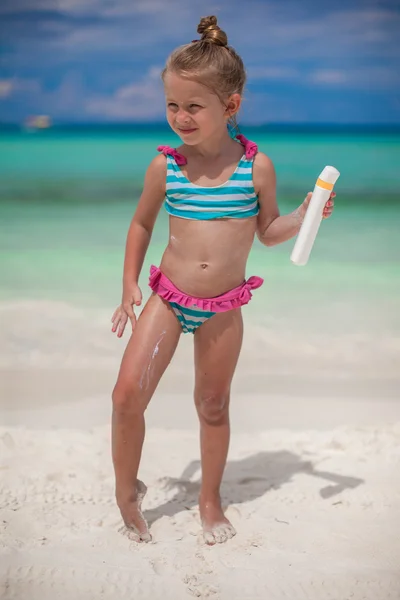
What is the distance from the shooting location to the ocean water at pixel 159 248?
3.88 m

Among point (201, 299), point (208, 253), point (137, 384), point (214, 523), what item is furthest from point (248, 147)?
point (214, 523)

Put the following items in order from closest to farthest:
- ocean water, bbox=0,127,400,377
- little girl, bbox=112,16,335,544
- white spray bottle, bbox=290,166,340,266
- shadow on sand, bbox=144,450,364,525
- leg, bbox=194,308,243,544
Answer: white spray bottle, bbox=290,166,340,266 → little girl, bbox=112,16,335,544 → leg, bbox=194,308,243,544 → shadow on sand, bbox=144,450,364,525 → ocean water, bbox=0,127,400,377

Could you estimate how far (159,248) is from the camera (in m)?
5.54

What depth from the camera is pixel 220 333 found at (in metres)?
2.14

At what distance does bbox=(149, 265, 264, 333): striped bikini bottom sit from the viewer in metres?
2.08

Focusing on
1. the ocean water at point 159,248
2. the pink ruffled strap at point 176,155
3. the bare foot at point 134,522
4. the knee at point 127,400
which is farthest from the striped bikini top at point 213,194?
the ocean water at point 159,248

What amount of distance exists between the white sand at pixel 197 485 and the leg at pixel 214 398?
6cm

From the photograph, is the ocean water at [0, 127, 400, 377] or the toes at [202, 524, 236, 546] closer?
the toes at [202, 524, 236, 546]

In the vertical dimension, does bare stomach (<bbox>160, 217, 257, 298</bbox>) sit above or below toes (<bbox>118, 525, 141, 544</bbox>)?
above

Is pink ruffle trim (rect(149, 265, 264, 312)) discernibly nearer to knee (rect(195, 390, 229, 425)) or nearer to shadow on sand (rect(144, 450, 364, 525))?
knee (rect(195, 390, 229, 425))

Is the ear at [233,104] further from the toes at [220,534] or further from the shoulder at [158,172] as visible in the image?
the toes at [220,534]

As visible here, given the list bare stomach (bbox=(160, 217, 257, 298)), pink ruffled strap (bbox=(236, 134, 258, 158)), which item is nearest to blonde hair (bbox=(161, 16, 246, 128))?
pink ruffled strap (bbox=(236, 134, 258, 158))

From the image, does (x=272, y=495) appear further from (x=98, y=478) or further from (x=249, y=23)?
(x=249, y=23)

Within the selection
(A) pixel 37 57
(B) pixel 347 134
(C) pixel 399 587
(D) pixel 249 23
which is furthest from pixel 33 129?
(C) pixel 399 587
